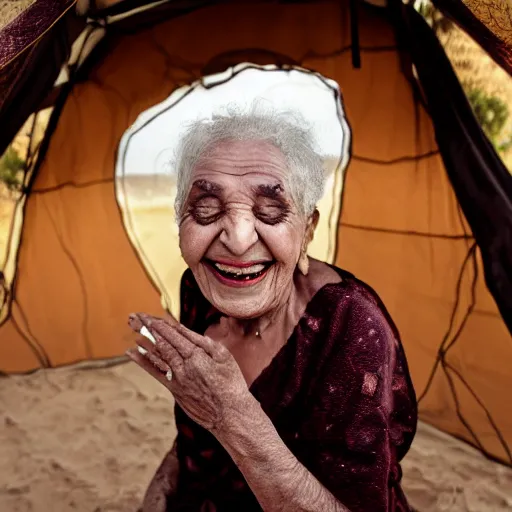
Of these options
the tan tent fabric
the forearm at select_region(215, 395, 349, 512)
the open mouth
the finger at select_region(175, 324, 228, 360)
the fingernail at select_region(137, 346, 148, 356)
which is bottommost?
the forearm at select_region(215, 395, 349, 512)

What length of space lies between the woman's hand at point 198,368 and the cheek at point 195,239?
159mm

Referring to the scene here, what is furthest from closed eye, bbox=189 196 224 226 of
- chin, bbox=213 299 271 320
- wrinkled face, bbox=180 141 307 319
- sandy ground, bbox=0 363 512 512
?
sandy ground, bbox=0 363 512 512

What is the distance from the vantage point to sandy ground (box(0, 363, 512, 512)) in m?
1.80

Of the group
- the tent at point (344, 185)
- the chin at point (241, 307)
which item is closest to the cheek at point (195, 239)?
the chin at point (241, 307)

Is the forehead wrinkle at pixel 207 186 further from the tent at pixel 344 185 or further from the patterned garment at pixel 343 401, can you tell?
the tent at pixel 344 185

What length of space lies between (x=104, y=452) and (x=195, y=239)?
1.22 metres

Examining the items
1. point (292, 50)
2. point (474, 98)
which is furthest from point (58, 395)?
point (474, 98)

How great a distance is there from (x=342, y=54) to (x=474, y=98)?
0.52m

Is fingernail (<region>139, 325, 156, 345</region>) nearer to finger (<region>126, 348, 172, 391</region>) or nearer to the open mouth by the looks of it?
finger (<region>126, 348, 172, 391</region>)

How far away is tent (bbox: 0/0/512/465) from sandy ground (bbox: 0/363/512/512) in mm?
82

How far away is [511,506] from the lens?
175 cm

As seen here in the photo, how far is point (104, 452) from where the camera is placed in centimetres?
200

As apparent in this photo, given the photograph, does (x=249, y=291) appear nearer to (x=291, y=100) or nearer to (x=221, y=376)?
(x=221, y=376)

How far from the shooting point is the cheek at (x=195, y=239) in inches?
42.7
